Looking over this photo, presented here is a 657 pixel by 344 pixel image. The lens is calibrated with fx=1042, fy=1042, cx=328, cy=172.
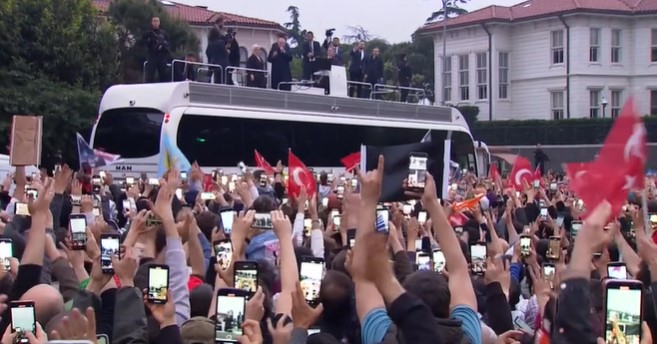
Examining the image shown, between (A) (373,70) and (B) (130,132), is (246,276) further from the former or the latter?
(A) (373,70)

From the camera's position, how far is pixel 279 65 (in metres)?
24.3

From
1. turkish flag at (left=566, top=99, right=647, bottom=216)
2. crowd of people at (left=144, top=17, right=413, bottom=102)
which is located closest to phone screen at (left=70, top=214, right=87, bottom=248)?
turkish flag at (left=566, top=99, right=647, bottom=216)

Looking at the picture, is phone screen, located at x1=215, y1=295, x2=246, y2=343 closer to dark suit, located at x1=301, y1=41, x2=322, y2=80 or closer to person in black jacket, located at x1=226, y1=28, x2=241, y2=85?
person in black jacket, located at x1=226, y1=28, x2=241, y2=85

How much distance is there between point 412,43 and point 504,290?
73044 mm

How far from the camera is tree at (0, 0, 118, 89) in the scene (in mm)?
28263

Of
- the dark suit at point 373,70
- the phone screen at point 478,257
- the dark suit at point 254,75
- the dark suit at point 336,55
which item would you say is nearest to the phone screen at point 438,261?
the phone screen at point 478,257

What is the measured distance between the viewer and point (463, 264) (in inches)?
186

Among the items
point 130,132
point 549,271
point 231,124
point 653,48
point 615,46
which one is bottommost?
point 549,271

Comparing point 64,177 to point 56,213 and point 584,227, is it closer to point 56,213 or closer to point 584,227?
point 56,213

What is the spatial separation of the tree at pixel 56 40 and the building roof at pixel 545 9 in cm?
2940

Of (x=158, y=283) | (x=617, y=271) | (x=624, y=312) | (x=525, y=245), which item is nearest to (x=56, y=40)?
(x=525, y=245)

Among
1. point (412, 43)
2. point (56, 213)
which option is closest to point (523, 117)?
point (412, 43)

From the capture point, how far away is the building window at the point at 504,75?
5641cm

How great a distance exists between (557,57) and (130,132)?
3733 centimetres
